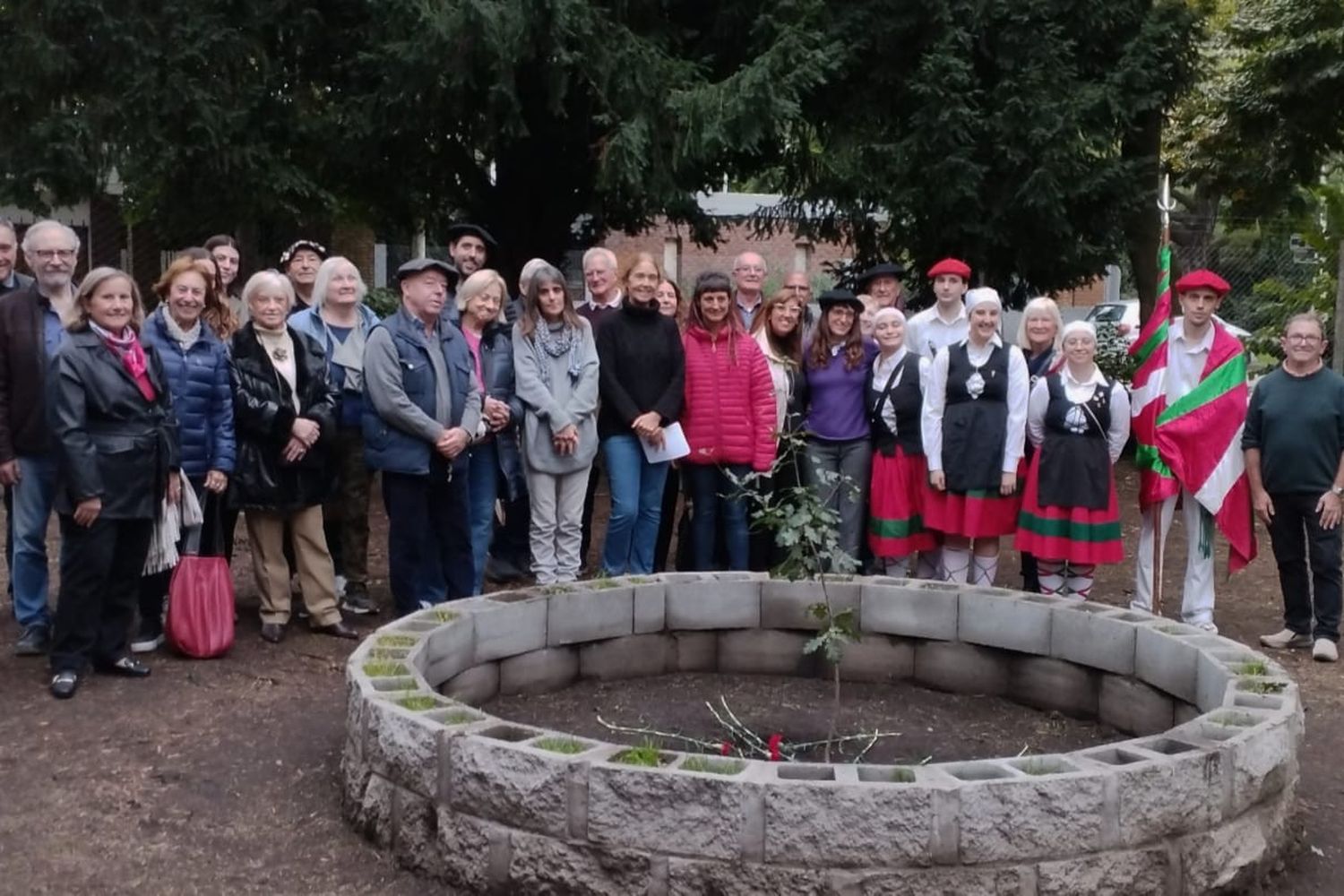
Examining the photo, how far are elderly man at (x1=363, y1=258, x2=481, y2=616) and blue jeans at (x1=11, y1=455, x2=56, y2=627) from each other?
154cm

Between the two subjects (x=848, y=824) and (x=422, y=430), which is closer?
(x=848, y=824)

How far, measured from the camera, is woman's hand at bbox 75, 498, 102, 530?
6.23 metres

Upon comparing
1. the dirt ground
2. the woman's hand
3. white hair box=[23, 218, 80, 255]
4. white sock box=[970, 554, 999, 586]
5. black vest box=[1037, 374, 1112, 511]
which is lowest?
the dirt ground

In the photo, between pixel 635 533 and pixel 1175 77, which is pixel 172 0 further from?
pixel 1175 77

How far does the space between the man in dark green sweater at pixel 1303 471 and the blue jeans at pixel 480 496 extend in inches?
163

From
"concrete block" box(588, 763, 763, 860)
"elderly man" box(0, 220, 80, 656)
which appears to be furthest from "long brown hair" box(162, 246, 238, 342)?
"concrete block" box(588, 763, 763, 860)

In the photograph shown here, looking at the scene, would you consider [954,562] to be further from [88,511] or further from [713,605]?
[88,511]

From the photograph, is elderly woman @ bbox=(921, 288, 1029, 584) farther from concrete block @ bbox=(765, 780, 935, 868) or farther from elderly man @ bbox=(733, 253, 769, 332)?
concrete block @ bbox=(765, 780, 935, 868)

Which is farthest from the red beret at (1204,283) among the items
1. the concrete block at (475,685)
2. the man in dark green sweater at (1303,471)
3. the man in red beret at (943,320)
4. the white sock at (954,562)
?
the concrete block at (475,685)

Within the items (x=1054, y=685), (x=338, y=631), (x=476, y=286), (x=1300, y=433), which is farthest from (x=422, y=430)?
(x=1300, y=433)

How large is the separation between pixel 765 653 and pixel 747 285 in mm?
2509

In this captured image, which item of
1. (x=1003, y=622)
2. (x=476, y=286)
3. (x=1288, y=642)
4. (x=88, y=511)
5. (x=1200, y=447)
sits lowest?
(x=1288, y=642)

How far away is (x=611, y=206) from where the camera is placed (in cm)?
1330

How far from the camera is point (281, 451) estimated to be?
7.31 m
